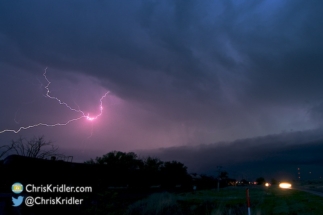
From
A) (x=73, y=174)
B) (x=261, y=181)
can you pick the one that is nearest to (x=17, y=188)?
(x=73, y=174)

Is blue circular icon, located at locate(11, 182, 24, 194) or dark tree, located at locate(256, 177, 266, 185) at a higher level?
blue circular icon, located at locate(11, 182, 24, 194)

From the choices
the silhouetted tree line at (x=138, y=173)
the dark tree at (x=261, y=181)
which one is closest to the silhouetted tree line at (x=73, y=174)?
the silhouetted tree line at (x=138, y=173)

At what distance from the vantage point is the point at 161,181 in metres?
36.1

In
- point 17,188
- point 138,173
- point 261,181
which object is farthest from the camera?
point 261,181

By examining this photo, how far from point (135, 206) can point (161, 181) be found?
61.2 ft

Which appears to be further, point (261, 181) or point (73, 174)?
point (261, 181)

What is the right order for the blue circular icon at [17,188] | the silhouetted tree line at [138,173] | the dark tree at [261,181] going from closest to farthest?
the blue circular icon at [17,188], the silhouetted tree line at [138,173], the dark tree at [261,181]

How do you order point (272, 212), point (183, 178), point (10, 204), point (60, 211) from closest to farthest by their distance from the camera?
point (10, 204) → point (60, 211) → point (272, 212) → point (183, 178)

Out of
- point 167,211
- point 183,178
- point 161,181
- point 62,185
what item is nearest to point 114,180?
point 167,211

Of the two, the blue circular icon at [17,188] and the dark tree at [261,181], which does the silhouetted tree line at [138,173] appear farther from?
the dark tree at [261,181]

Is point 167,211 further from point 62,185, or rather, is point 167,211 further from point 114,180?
point 62,185

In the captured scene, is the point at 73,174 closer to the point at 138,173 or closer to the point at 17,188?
the point at 17,188

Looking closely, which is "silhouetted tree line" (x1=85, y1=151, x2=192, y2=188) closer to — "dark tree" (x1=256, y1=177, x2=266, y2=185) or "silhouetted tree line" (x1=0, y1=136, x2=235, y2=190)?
"silhouetted tree line" (x1=0, y1=136, x2=235, y2=190)

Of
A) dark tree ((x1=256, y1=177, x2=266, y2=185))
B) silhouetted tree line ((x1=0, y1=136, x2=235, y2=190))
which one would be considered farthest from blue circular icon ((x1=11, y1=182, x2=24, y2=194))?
dark tree ((x1=256, y1=177, x2=266, y2=185))
